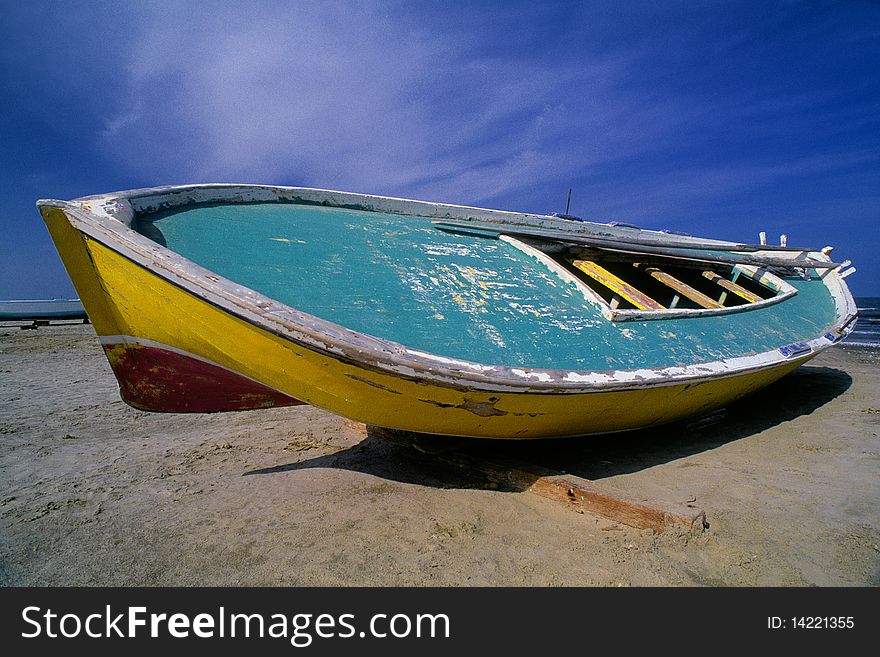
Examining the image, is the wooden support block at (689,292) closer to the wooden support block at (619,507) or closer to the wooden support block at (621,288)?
the wooden support block at (621,288)

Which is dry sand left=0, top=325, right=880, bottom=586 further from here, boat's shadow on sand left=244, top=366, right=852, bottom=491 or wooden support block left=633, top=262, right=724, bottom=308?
wooden support block left=633, top=262, right=724, bottom=308

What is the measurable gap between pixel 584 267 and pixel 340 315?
262 cm

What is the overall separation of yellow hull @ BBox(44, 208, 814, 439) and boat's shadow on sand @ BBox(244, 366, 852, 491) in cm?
56

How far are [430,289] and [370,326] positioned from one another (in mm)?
667

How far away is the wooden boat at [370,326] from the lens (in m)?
2.23

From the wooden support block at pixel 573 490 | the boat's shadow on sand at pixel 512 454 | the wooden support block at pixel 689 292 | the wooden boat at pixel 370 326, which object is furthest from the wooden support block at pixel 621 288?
the wooden support block at pixel 573 490

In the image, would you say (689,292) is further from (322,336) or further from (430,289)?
(322,336)

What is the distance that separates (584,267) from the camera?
423 centimetres

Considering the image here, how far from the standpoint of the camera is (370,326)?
2406 millimetres

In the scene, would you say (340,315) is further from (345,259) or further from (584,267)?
(584,267)

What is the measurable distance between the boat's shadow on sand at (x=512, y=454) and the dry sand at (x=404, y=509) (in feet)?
0.08

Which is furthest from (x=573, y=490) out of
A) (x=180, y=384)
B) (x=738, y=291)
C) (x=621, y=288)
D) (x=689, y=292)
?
(x=738, y=291)

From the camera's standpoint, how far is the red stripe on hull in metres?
2.62

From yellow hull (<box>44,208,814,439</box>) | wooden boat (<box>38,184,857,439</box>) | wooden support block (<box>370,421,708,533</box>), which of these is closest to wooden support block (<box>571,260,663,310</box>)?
wooden boat (<box>38,184,857,439</box>)
